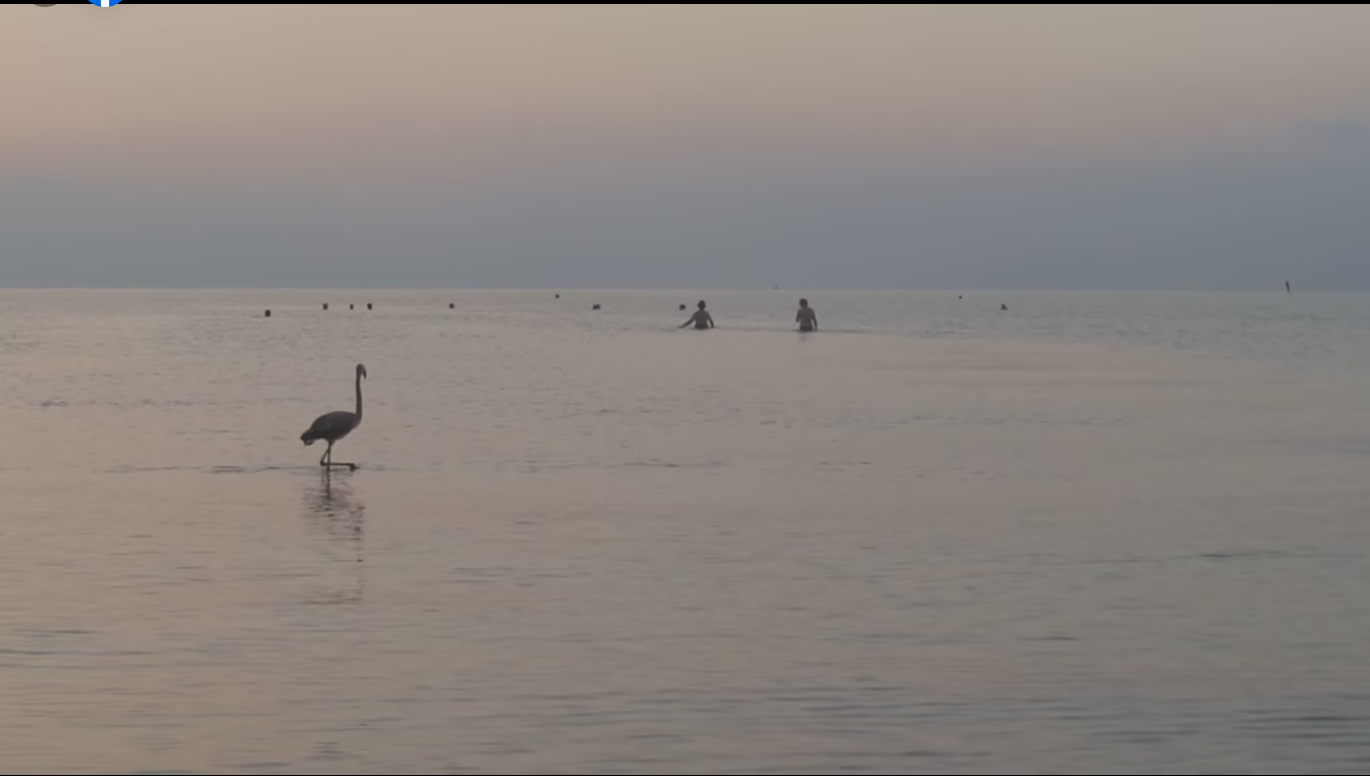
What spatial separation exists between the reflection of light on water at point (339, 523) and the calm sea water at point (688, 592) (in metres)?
0.09

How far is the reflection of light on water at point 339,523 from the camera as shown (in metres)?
15.6

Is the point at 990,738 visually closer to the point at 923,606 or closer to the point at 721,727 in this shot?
the point at 721,727

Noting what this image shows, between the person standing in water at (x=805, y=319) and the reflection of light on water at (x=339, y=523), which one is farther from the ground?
the person standing in water at (x=805, y=319)

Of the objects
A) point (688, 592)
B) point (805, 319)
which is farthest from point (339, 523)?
point (805, 319)

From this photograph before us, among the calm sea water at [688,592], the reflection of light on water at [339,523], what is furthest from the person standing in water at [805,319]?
the reflection of light on water at [339,523]

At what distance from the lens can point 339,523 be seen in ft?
65.3

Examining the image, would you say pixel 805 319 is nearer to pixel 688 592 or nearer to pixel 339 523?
pixel 339 523

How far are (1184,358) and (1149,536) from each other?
44174mm

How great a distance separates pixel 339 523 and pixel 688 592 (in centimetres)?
561

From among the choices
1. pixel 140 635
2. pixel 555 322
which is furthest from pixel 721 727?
pixel 555 322

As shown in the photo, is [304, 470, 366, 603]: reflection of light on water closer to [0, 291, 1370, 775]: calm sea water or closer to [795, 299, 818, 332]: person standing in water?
[0, 291, 1370, 775]: calm sea water

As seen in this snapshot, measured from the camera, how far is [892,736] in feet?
35.8

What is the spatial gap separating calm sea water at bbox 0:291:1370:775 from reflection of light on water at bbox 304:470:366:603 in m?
0.09

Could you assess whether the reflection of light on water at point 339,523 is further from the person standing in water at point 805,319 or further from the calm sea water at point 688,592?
the person standing in water at point 805,319
